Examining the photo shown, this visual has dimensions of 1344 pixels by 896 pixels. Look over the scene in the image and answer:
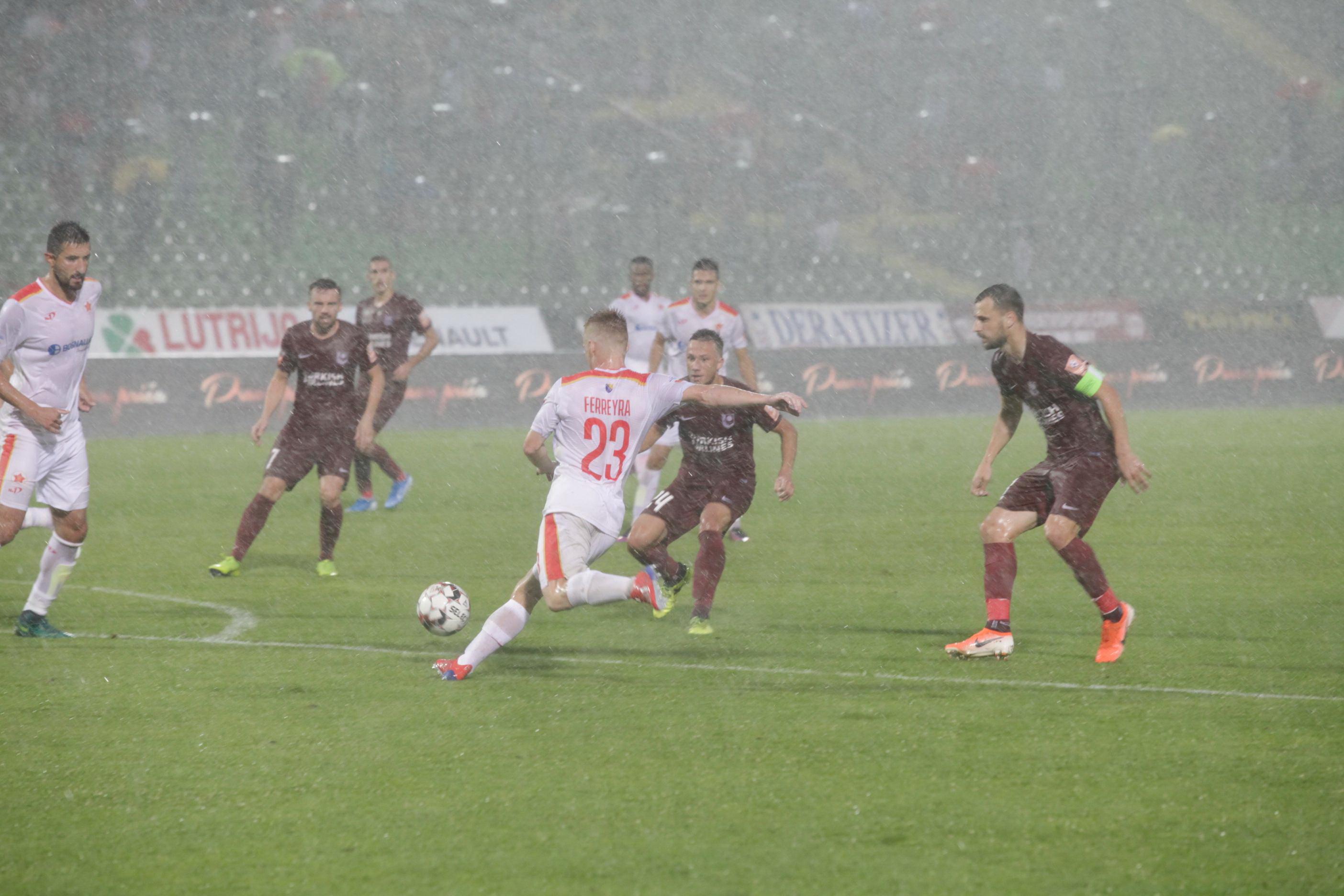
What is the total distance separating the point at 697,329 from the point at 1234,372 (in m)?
17.3

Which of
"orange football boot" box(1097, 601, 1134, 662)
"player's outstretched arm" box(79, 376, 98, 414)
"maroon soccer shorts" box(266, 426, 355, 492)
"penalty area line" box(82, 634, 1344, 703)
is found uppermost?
"player's outstretched arm" box(79, 376, 98, 414)

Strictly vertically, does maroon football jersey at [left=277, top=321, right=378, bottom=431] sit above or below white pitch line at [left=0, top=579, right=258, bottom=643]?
above

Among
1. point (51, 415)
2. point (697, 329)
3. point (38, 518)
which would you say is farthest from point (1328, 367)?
point (51, 415)

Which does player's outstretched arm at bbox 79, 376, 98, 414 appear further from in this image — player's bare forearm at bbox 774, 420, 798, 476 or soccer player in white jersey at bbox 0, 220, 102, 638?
player's bare forearm at bbox 774, 420, 798, 476

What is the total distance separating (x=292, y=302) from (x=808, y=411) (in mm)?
8402

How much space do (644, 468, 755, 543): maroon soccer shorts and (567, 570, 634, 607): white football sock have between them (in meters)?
1.54

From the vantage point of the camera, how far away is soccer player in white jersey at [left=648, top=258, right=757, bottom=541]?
10750 millimetres

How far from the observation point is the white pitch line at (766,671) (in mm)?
5781

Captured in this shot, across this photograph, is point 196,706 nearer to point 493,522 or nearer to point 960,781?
point 960,781

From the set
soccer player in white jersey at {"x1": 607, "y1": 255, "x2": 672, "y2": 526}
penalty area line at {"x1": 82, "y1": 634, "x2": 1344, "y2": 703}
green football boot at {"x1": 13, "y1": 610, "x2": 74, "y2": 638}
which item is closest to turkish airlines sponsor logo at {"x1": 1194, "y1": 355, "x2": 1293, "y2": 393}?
soccer player in white jersey at {"x1": 607, "y1": 255, "x2": 672, "y2": 526}

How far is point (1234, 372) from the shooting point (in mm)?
25469

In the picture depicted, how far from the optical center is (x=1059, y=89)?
37.8 m

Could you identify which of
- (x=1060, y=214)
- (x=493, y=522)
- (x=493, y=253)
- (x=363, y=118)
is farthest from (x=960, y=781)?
(x=1060, y=214)

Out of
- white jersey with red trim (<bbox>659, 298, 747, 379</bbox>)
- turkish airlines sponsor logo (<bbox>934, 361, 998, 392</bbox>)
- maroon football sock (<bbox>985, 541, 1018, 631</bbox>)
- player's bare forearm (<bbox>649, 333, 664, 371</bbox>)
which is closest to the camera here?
maroon football sock (<bbox>985, 541, 1018, 631</bbox>)
